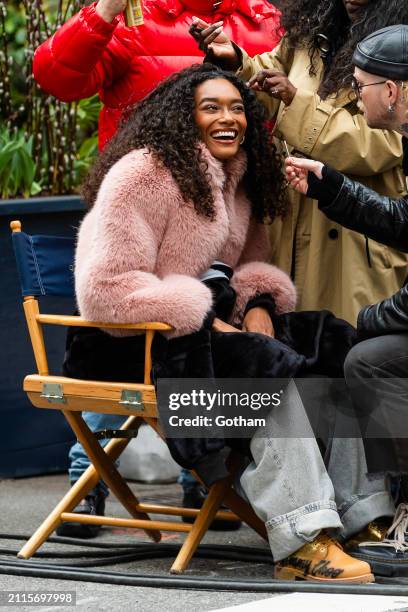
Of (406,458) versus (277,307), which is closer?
(406,458)

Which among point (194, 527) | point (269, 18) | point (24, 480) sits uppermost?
point (269, 18)

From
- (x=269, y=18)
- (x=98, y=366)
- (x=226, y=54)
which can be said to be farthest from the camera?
(x=269, y=18)

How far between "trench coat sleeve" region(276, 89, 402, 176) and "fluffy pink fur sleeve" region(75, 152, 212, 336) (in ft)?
1.78

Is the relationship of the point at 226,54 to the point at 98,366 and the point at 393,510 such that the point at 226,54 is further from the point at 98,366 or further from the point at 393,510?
the point at 393,510

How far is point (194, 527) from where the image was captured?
404 centimetres

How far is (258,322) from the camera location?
4.20m

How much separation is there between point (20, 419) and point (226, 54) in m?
1.99

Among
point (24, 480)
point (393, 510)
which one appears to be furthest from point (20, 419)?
point (393, 510)

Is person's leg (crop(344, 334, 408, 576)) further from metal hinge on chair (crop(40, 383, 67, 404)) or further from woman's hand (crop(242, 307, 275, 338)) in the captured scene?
metal hinge on chair (crop(40, 383, 67, 404))

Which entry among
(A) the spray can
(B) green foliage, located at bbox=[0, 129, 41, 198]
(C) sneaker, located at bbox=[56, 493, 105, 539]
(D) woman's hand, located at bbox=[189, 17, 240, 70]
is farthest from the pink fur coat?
(B) green foliage, located at bbox=[0, 129, 41, 198]

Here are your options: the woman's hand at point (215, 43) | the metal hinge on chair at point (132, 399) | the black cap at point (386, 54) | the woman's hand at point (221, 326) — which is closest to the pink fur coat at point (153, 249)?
the woman's hand at point (221, 326)

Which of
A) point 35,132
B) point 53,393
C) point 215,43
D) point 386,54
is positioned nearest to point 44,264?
point 53,393

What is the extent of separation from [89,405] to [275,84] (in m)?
1.20

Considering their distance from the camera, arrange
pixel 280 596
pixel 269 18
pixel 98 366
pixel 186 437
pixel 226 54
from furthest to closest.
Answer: pixel 269 18 → pixel 226 54 → pixel 98 366 → pixel 186 437 → pixel 280 596
